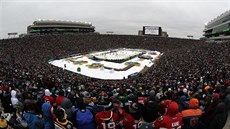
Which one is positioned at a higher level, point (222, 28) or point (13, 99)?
point (222, 28)

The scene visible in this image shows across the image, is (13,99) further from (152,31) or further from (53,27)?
(53,27)

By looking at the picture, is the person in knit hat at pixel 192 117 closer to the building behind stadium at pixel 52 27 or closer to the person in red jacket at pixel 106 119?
the person in red jacket at pixel 106 119

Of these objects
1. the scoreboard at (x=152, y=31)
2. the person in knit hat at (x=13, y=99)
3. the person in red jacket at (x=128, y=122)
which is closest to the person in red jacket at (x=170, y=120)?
the person in red jacket at (x=128, y=122)

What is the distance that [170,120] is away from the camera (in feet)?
14.6

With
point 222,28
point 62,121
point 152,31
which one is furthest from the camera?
point 152,31

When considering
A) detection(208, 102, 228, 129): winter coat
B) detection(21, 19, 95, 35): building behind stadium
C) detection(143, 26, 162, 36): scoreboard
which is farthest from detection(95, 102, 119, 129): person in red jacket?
detection(21, 19, 95, 35): building behind stadium

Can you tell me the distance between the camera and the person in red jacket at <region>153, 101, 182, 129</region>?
4419 mm

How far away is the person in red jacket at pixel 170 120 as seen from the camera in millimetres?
4419

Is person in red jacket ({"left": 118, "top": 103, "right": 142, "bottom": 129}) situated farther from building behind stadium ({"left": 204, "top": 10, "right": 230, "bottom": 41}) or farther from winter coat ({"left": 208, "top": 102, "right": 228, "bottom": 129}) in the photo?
building behind stadium ({"left": 204, "top": 10, "right": 230, "bottom": 41})

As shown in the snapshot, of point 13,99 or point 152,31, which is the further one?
point 152,31

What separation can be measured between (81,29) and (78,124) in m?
115

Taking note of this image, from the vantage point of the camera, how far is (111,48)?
80500 mm

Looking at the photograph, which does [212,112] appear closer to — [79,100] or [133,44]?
[79,100]

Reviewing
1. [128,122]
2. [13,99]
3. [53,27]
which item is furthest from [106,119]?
[53,27]
